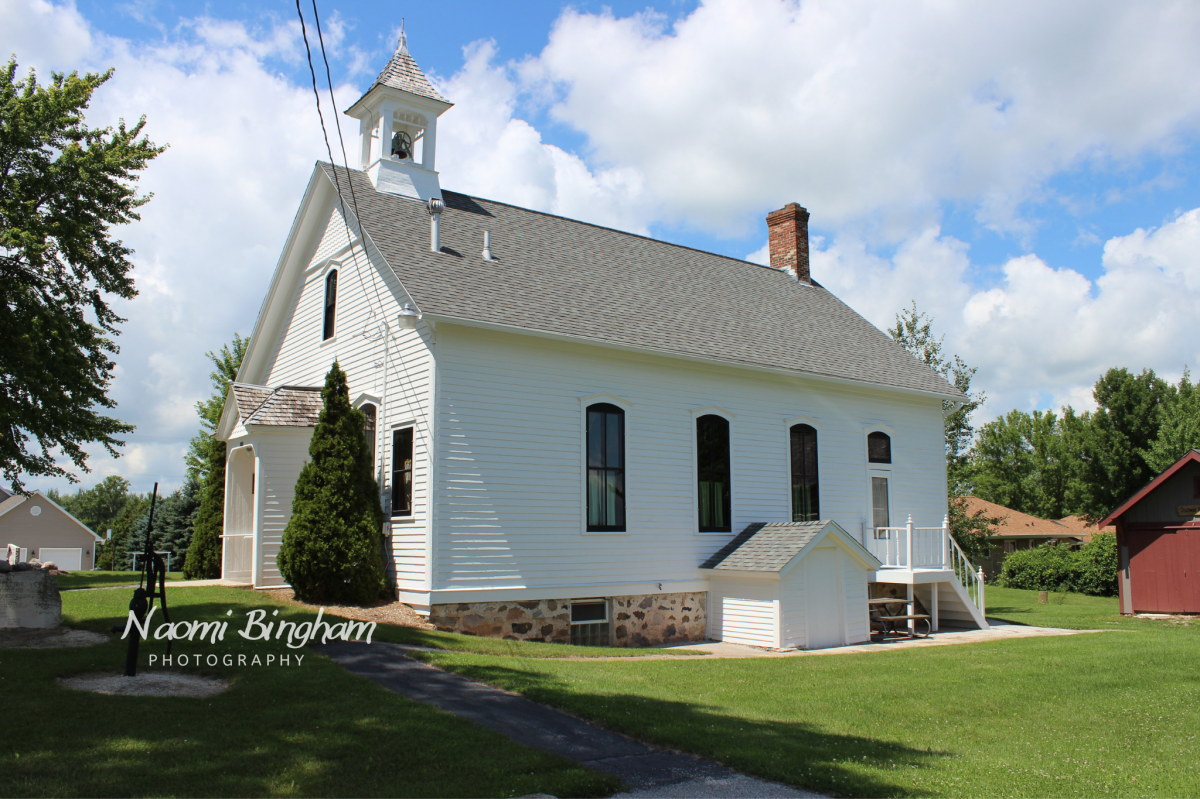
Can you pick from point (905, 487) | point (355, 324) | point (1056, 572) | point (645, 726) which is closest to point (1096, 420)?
point (1056, 572)

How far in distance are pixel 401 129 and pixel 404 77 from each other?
1096 millimetres

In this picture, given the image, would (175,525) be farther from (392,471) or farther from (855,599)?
(855,599)

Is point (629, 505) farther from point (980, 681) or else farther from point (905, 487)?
point (905, 487)

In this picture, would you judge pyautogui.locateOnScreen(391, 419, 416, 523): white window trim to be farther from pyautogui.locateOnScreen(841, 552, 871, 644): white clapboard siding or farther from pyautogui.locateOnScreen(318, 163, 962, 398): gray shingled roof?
pyautogui.locateOnScreen(841, 552, 871, 644): white clapboard siding

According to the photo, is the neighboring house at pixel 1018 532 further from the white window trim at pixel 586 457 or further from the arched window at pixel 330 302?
the arched window at pixel 330 302

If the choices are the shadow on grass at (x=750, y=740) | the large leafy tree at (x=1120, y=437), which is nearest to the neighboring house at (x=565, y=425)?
the shadow on grass at (x=750, y=740)

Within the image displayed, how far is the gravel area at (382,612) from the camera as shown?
12336 millimetres

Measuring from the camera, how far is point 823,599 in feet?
50.2

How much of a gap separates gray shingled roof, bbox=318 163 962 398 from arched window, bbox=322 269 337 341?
1.78 metres

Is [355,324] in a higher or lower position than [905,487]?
higher

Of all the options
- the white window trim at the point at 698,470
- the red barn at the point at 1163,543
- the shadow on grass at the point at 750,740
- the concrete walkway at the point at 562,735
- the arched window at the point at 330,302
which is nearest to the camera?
the concrete walkway at the point at 562,735

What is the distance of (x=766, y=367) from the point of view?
55.8 ft

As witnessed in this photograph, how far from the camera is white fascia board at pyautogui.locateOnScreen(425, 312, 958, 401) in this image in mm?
13203

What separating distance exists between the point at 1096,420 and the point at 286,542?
44.0 metres
